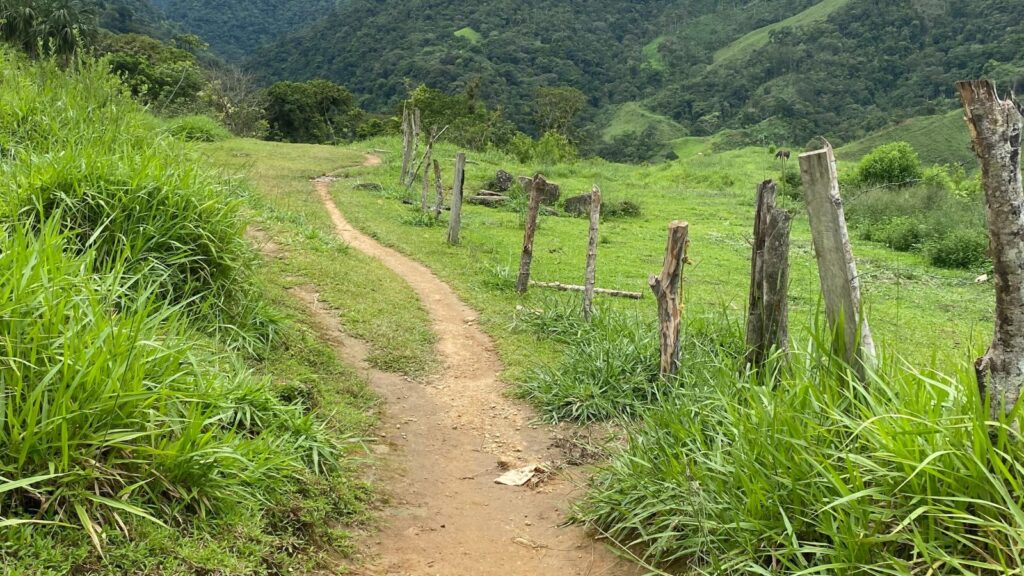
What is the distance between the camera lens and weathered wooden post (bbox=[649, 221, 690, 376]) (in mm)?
5785

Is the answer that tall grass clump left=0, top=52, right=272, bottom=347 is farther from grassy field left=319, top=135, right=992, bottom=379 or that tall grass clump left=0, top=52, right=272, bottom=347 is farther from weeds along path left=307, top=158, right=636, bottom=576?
grassy field left=319, top=135, right=992, bottom=379

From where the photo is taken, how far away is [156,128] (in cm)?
794

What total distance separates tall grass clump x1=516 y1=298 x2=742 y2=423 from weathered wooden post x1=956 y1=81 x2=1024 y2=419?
2.71 meters

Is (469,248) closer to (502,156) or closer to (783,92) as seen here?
(502,156)

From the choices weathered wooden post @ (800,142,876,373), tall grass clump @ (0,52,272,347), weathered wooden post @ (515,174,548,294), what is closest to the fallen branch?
weathered wooden post @ (515,174,548,294)

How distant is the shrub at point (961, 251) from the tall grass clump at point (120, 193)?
53.8 ft

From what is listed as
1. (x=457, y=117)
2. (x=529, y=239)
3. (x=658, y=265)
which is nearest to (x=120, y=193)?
(x=529, y=239)

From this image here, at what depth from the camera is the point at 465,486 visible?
5137mm

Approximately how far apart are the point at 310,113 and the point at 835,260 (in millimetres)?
50724

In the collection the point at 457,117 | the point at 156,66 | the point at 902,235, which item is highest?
the point at 156,66

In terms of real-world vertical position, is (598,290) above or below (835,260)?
below

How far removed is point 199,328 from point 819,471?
184 inches

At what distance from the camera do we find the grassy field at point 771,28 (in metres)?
92.8

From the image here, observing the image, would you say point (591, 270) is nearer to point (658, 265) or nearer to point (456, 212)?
point (658, 265)
